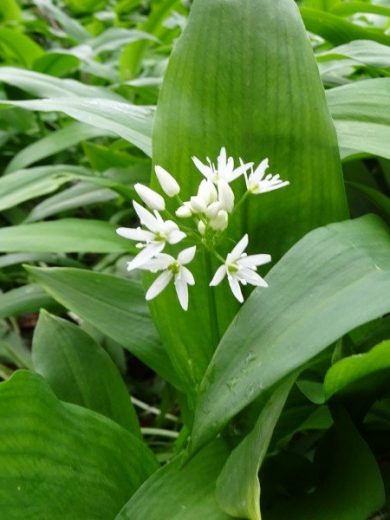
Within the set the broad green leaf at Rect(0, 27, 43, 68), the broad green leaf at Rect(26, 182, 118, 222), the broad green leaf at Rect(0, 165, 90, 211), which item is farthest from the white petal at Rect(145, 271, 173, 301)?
the broad green leaf at Rect(0, 27, 43, 68)

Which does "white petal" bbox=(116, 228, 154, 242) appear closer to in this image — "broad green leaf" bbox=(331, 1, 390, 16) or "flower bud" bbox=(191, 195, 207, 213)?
"flower bud" bbox=(191, 195, 207, 213)

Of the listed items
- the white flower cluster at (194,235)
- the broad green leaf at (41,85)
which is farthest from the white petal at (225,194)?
the broad green leaf at (41,85)

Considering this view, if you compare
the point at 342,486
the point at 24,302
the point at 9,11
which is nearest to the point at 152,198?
the point at 342,486

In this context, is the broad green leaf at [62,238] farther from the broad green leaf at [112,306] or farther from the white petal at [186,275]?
the white petal at [186,275]

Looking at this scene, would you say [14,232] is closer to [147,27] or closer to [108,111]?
[108,111]

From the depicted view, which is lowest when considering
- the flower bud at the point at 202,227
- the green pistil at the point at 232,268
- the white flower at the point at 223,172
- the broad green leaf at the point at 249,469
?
the broad green leaf at the point at 249,469

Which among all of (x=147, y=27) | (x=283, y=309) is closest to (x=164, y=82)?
(x=283, y=309)

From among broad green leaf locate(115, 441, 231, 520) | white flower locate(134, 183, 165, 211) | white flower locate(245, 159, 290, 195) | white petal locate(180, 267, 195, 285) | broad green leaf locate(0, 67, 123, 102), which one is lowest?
broad green leaf locate(115, 441, 231, 520)
